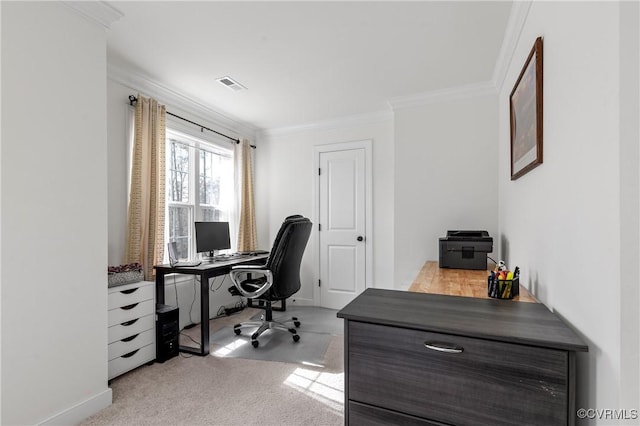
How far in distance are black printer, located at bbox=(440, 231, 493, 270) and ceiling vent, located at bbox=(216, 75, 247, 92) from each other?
7.79 feet

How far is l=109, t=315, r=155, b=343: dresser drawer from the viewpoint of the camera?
2.25 m

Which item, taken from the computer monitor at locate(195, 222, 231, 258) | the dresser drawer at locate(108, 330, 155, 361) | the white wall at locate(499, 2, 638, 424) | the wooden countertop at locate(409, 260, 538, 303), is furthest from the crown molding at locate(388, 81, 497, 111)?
the dresser drawer at locate(108, 330, 155, 361)

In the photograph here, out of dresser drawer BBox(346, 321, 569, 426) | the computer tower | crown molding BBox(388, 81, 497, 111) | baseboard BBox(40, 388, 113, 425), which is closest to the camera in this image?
dresser drawer BBox(346, 321, 569, 426)

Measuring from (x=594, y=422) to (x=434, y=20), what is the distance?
7.29ft

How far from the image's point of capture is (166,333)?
8.65ft

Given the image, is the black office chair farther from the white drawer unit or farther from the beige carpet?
the white drawer unit

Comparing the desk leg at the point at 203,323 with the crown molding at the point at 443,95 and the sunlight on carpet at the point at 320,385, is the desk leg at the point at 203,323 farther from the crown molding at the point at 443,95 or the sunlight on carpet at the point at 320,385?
the crown molding at the point at 443,95

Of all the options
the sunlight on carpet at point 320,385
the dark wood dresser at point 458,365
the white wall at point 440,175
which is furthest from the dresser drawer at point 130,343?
the white wall at point 440,175

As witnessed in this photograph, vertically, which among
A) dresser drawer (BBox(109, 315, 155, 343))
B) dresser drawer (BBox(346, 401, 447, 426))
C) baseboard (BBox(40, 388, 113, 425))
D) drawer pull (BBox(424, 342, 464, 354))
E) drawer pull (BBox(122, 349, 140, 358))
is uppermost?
drawer pull (BBox(424, 342, 464, 354))

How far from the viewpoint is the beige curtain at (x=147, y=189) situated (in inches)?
109

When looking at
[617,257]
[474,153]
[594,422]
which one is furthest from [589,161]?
[474,153]

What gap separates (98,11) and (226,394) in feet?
8.41

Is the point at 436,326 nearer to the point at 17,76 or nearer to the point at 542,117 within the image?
the point at 542,117

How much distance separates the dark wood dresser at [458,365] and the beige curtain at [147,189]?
2.36 metres
